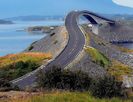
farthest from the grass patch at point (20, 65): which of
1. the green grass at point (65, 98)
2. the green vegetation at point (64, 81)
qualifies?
the green grass at point (65, 98)

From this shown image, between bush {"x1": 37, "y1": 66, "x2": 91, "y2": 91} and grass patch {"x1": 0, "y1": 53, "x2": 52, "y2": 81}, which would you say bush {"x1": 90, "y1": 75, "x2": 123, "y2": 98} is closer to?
bush {"x1": 37, "y1": 66, "x2": 91, "y2": 91}

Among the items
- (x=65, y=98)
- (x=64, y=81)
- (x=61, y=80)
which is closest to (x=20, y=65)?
(x=61, y=80)

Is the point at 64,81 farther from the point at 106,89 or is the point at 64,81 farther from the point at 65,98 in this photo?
the point at 65,98

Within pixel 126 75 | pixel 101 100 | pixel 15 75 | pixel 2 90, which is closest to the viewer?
pixel 101 100

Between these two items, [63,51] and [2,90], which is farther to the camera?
[63,51]

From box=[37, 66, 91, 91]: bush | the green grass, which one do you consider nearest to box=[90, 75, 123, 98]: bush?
the green grass

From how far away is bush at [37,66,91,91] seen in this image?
18741 mm

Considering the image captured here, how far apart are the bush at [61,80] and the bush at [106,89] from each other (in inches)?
106

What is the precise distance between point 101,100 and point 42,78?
18.7 ft

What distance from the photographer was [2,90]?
54.3 ft

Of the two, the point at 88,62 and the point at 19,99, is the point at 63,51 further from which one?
the point at 19,99

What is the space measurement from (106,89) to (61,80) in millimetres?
4603

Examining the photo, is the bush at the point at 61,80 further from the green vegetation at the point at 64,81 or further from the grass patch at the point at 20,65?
the grass patch at the point at 20,65

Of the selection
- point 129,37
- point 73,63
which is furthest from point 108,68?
point 129,37
